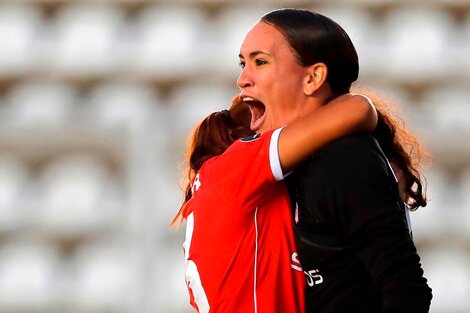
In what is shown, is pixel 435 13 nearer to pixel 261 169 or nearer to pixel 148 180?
pixel 148 180

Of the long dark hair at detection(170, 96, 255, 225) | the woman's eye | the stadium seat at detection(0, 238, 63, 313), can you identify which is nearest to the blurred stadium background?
the stadium seat at detection(0, 238, 63, 313)

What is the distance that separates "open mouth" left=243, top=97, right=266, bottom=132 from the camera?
1392 millimetres

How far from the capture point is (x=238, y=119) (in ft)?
4.83

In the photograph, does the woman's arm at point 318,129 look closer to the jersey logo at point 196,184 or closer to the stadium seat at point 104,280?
the jersey logo at point 196,184

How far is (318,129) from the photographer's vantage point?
1.27 m

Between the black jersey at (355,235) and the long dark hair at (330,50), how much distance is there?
0.11 m

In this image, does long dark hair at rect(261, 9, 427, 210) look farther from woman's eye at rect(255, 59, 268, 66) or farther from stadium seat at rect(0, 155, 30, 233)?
stadium seat at rect(0, 155, 30, 233)

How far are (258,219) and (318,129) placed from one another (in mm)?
111

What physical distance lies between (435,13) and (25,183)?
2.62m

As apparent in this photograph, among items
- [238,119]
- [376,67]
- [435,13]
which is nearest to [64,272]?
[376,67]

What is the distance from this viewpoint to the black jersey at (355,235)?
1.19 meters

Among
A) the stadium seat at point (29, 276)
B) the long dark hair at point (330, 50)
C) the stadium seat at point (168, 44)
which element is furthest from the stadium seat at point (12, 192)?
the long dark hair at point (330, 50)

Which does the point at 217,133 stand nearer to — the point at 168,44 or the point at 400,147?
the point at 400,147

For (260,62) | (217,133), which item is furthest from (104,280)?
(260,62)
